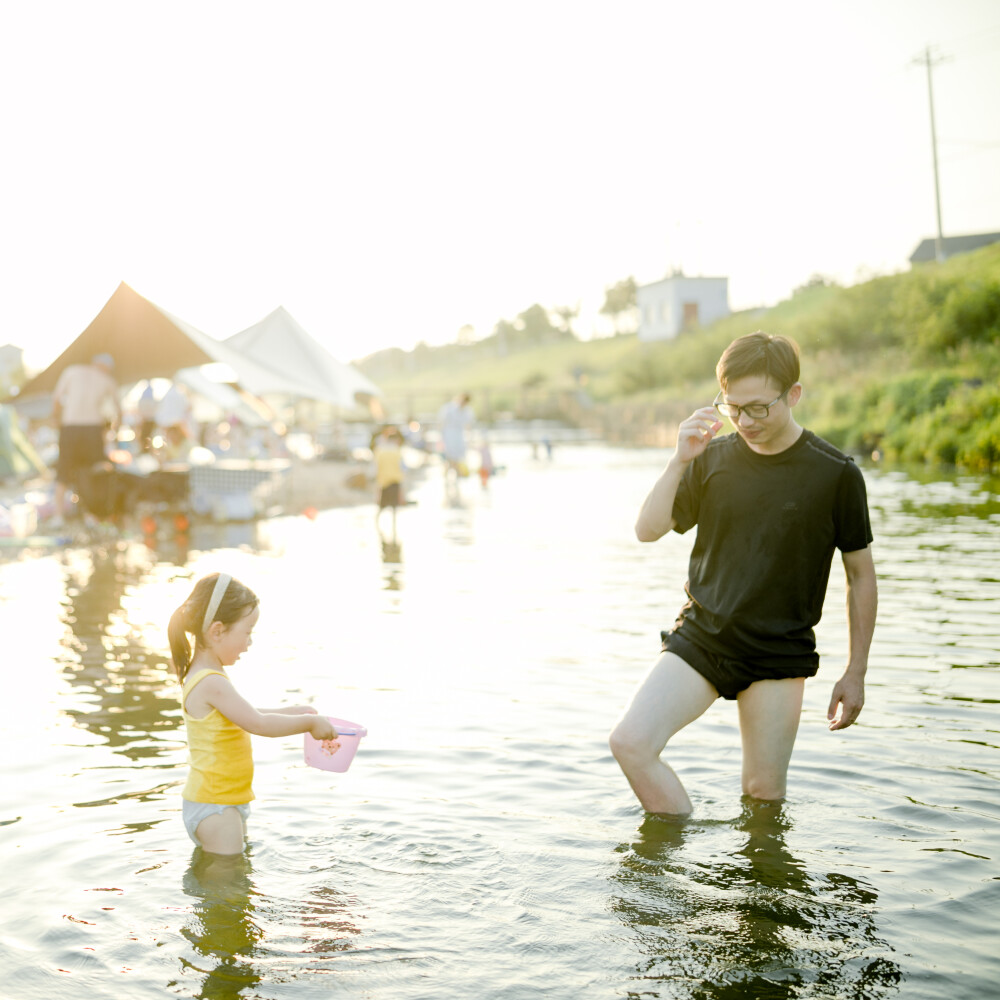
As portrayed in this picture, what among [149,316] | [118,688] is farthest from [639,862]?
[149,316]

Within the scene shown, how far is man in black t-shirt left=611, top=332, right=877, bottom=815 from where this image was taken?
500 cm

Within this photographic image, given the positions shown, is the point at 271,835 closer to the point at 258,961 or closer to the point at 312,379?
the point at 258,961

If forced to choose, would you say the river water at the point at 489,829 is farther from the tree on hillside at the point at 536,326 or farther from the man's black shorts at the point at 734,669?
the tree on hillside at the point at 536,326

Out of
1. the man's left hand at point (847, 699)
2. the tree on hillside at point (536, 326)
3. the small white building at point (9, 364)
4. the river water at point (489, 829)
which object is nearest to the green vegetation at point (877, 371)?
the river water at point (489, 829)

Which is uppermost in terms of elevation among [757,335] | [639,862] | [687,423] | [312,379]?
[312,379]

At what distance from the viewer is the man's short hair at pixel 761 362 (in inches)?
189

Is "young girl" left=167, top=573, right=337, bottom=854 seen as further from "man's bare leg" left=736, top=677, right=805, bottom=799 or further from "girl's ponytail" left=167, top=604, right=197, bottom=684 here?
"man's bare leg" left=736, top=677, right=805, bottom=799

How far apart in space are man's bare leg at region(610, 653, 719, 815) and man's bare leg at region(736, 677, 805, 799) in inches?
6.9

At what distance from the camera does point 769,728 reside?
518cm

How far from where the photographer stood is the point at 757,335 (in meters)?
4.99

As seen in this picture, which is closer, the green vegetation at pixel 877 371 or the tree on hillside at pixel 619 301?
the green vegetation at pixel 877 371

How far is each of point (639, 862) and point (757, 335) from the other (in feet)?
7.07

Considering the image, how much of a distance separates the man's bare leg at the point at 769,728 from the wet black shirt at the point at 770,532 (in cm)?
16

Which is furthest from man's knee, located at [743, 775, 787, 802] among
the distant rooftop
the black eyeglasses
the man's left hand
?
the distant rooftop
